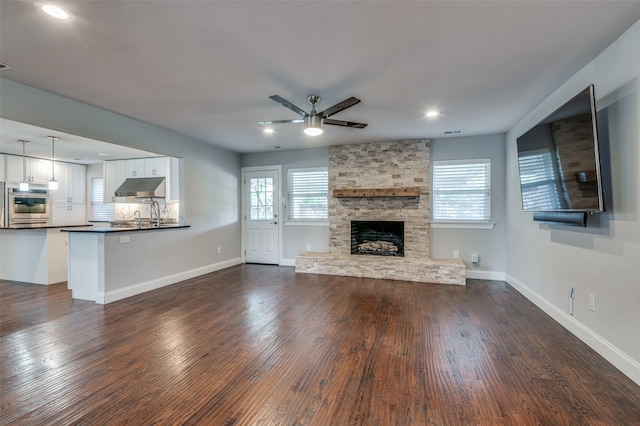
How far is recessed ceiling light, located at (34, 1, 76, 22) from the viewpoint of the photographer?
6.05ft

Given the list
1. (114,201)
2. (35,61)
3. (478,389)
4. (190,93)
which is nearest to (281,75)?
(190,93)

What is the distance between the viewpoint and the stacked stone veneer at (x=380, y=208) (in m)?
5.23

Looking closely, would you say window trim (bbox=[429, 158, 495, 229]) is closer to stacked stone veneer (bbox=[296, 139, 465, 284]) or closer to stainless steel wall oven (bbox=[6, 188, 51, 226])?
stacked stone veneer (bbox=[296, 139, 465, 284])

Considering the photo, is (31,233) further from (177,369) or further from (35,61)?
(177,369)

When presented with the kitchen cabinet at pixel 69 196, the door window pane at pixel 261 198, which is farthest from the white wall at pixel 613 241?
the kitchen cabinet at pixel 69 196

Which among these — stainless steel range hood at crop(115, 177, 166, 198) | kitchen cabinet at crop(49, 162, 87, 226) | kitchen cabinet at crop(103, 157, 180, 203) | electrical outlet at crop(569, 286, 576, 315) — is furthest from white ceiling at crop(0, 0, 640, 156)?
kitchen cabinet at crop(49, 162, 87, 226)

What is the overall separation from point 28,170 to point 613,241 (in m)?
9.04

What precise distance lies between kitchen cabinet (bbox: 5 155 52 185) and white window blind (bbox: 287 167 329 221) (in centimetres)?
514

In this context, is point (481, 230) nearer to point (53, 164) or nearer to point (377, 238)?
point (377, 238)

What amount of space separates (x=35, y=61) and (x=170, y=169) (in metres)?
2.69

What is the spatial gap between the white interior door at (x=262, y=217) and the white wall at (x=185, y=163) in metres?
0.25

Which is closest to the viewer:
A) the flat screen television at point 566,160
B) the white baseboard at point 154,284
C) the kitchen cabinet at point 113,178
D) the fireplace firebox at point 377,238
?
the flat screen television at point 566,160

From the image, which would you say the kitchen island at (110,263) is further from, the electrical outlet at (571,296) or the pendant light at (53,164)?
the electrical outlet at (571,296)

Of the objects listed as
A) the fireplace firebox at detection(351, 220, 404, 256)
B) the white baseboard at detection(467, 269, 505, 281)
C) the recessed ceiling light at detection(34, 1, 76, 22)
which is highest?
the recessed ceiling light at detection(34, 1, 76, 22)
